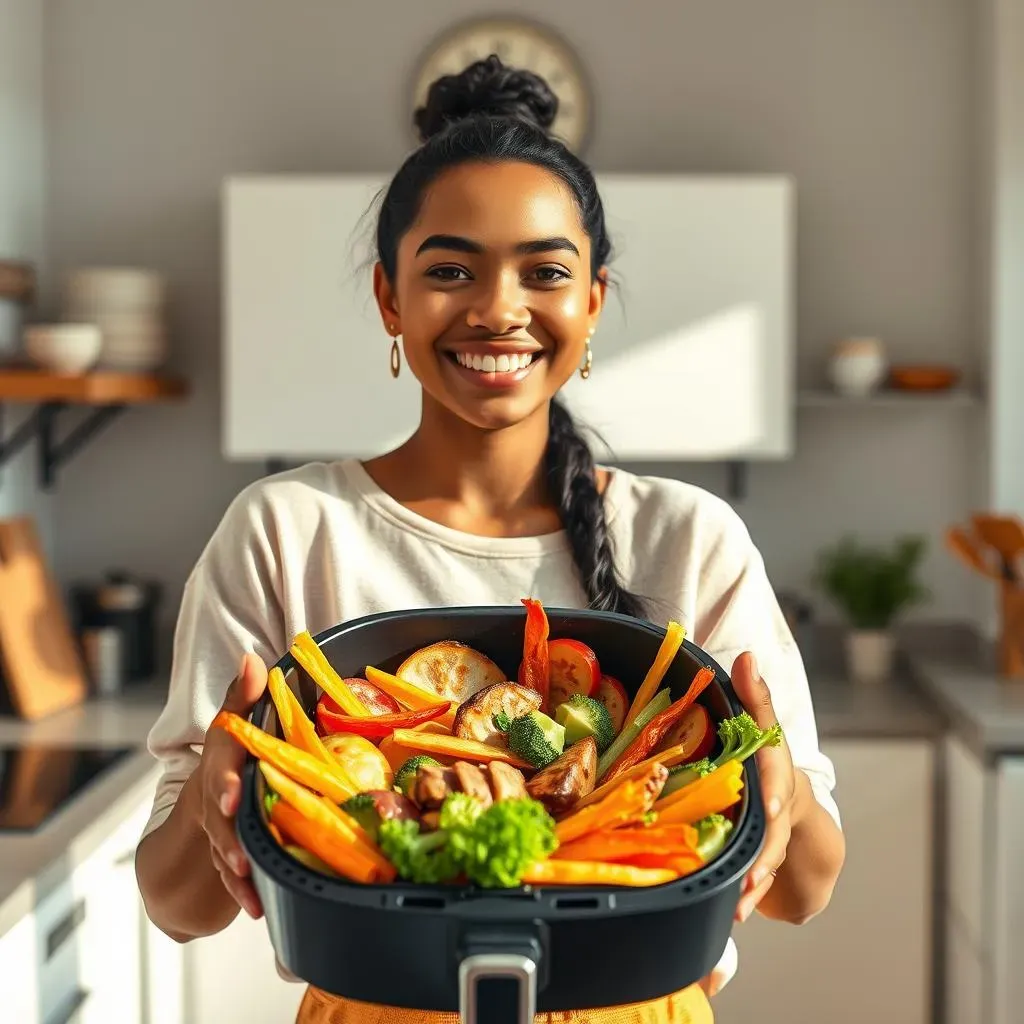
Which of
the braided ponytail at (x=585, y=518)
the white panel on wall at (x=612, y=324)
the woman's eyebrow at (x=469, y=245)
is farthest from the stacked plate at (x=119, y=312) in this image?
the woman's eyebrow at (x=469, y=245)

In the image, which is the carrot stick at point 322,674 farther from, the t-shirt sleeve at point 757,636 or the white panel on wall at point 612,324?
the white panel on wall at point 612,324

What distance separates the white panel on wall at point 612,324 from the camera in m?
2.70

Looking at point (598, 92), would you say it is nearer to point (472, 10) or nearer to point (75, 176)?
point (472, 10)

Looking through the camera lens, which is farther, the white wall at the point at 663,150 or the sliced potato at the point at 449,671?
the white wall at the point at 663,150

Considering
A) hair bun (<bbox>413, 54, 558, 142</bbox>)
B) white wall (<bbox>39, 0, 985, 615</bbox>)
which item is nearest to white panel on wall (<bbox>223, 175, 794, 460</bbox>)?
white wall (<bbox>39, 0, 985, 615</bbox>)

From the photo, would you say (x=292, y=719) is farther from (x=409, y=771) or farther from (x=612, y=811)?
(x=612, y=811)

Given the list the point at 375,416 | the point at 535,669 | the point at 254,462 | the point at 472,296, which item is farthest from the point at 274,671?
the point at 254,462

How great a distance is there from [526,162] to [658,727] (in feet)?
1.61

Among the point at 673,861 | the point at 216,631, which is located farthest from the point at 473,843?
the point at 216,631

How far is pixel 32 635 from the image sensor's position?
2742mm

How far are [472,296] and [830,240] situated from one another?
2.15 meters

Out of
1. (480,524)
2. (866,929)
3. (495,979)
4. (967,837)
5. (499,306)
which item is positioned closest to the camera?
(495,979)

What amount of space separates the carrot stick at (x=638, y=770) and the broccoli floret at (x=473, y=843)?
0.22ft

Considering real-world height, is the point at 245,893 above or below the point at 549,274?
below
